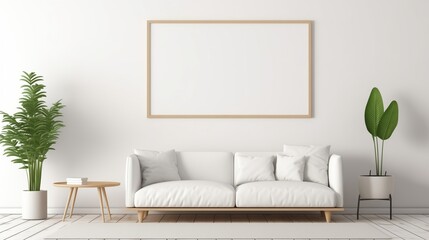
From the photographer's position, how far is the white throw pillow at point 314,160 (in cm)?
696

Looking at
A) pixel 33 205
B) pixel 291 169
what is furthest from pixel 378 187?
pixel 33 205

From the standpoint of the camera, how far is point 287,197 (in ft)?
21.4

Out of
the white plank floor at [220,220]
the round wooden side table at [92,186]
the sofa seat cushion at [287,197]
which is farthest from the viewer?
the round wooden side table at [92,186]

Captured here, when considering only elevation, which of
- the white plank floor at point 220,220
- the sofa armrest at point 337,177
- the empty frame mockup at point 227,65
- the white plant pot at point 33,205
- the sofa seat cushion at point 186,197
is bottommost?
the white plank floor at point 220,220

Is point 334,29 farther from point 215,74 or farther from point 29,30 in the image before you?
point 29,30

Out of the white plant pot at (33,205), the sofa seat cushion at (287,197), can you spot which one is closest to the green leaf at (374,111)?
the sofa seat cushion at (287,197)

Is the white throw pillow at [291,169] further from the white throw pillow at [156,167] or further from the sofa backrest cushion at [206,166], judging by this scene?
the white throw pillow at [156,167]

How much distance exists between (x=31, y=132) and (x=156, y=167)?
1.45 m

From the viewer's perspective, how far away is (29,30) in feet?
25.1

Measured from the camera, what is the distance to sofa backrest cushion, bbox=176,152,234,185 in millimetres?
7195

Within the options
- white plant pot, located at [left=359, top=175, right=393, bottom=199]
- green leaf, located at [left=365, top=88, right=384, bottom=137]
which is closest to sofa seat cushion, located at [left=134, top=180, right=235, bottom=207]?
white plant pot, located at [left=359, top=175, right=393, bottom=199]

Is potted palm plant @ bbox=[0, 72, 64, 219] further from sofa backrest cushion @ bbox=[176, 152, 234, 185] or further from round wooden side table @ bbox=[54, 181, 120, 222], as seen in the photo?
sofa backrest cushion @ bbox=[176, 152, 234, 185]

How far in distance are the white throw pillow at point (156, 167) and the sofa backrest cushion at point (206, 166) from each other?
0.18 m

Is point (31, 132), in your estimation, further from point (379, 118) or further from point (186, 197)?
point (379, 118)
